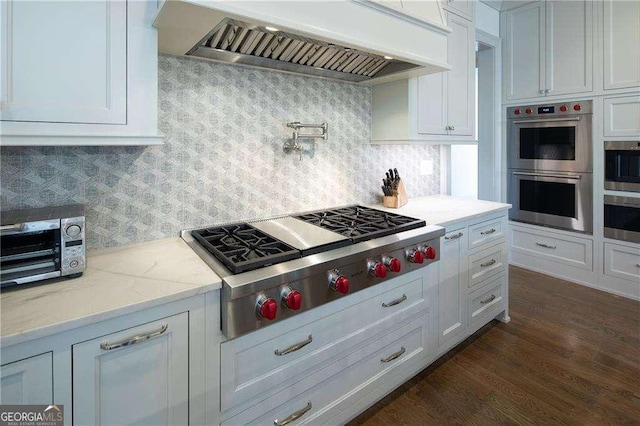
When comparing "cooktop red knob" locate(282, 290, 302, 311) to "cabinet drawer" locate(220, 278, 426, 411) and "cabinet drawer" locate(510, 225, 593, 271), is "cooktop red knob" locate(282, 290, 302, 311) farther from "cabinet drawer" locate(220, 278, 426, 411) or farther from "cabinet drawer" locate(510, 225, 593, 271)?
"cabinet drawer" locate(510, 225, 593, 271)

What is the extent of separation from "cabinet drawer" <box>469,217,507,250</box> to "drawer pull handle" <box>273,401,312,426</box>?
143cm

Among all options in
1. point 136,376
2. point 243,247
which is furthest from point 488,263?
point 136,376

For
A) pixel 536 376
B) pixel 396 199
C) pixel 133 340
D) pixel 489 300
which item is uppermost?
pixel 396 199

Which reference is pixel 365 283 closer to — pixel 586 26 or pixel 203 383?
pixel 203 383

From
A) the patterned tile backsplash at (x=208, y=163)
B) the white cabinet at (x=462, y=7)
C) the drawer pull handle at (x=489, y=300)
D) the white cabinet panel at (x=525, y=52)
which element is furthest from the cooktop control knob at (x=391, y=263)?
the white cabinet panel at (x=525, y=52)

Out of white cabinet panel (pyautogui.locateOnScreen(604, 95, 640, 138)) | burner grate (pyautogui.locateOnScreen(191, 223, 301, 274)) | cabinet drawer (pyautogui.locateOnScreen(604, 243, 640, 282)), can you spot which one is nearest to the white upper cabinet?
white cabinet panel (pyautogui.locateOnScreen(604, 95, 640, 138))

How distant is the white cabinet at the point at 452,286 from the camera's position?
209cm

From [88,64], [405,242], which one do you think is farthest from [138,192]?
[405,242]

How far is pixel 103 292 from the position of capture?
1092 millimetres

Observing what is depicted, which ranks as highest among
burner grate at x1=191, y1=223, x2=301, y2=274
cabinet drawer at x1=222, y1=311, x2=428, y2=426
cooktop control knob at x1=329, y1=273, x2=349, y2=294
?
burner grate at x1=191, y1=223, x2=301, y2=274

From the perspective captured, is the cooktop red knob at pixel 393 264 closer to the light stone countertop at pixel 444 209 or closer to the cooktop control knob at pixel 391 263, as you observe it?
the cooktop control knob at pixel 391 263

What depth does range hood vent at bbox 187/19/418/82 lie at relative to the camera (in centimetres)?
154

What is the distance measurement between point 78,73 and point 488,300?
264cm

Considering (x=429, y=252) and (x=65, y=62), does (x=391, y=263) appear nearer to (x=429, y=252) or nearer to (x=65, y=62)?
(x=429, y=252)
